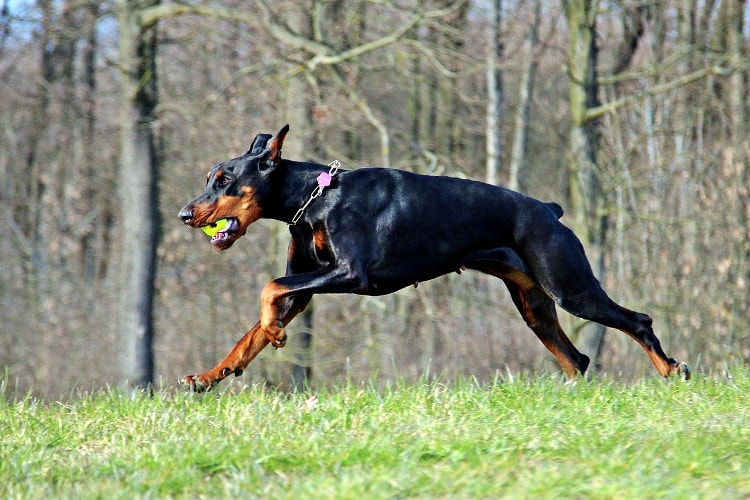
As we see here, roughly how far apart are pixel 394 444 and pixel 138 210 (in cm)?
1070

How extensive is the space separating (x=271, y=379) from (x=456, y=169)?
165 inches

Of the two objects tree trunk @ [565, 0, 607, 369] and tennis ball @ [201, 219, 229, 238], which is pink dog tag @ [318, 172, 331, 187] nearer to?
tennis ball @ [201, 219, 229, 238]

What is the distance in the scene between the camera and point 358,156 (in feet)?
55.9

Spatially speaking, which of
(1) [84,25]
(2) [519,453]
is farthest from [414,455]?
(1) [84,25]

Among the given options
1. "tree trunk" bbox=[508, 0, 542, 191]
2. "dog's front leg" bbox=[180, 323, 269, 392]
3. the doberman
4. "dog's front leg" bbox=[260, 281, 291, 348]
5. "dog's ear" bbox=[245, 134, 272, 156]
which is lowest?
"dog's front leg" bbox=[180, 323, 269, 392]

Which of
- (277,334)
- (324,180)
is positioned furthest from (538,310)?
(277,334)

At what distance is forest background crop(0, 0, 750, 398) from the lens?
13727 mm

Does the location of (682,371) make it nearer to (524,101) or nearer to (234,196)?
(234,196)

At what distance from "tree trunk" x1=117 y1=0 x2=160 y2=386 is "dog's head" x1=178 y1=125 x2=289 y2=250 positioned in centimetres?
882

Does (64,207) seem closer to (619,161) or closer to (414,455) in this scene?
(619,161)

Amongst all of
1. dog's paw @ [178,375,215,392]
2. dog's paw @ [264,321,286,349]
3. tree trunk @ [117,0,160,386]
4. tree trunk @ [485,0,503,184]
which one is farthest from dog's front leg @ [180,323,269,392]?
tree trunk @ [485,0,503,184]

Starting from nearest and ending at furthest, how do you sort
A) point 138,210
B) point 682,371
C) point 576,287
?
point 576,287 → point 682,371 → point 138,210

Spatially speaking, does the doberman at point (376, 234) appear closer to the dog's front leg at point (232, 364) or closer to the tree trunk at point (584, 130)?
the dog's front leg at point (232, 364)

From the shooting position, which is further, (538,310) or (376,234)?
(538,310)
